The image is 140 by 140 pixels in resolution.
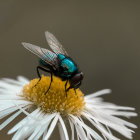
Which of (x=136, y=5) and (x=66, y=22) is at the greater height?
(x=66, y=22)

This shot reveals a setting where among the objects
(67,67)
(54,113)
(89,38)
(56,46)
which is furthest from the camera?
(89,38)

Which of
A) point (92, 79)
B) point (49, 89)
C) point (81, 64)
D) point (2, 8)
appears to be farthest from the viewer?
point (81, 64)

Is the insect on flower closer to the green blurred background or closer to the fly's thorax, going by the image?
the fly's thorax

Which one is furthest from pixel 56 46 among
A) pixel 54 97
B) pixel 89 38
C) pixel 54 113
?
pixel 89 38

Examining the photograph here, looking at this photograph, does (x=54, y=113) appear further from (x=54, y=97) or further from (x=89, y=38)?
(x=89, y=38)

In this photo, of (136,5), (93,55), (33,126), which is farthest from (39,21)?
(33,126)

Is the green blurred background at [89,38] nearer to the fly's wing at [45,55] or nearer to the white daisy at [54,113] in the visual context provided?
the white daisy at [54,113]

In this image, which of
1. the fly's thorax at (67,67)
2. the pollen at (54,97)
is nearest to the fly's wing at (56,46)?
the pollen at (54,97)

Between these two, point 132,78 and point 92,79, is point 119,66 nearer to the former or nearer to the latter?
point 132,78
